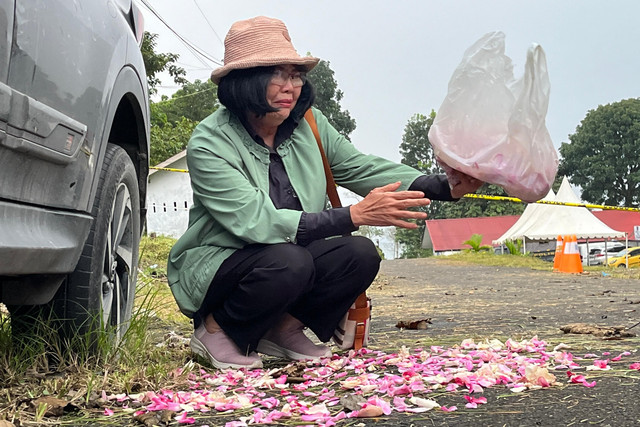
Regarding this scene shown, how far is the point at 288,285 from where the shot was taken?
9.79 feet

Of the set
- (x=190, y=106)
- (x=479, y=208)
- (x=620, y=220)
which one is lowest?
(x=620, y=220)

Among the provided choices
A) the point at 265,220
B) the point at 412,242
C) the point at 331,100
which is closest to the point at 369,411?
the point at 265,220

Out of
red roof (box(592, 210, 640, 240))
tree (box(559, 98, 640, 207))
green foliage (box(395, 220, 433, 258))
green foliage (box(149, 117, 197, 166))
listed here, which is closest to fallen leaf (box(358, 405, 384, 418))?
green foliage (box(149, 117, 197, 166))

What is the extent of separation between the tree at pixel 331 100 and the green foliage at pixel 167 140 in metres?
12.7

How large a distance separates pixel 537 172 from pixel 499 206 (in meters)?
52.5

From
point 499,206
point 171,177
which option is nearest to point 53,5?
point 171,177

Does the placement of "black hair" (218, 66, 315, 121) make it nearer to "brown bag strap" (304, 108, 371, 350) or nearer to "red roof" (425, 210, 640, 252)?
"brown bag strap" (304, 108, 371, 350)

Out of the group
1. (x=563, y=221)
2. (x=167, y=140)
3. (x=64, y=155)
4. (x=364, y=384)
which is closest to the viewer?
(x=64, y=155)

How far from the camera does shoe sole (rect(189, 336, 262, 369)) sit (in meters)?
3.09

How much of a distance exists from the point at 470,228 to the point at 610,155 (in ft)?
51.9

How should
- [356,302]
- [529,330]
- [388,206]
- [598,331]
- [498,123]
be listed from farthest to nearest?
[529,330] → [598,331] → [356,302] → [498,123] → [388,206]

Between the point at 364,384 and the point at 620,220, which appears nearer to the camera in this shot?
the point at 364,384

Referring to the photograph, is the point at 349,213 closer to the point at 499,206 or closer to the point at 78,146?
the point at 78,146

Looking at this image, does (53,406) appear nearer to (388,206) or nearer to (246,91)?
(388,206)
